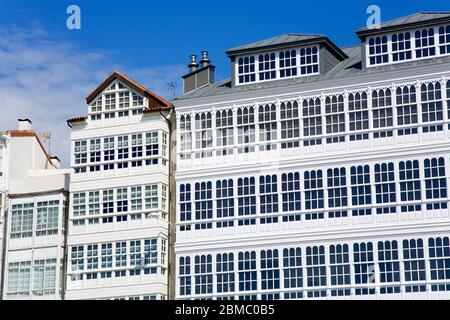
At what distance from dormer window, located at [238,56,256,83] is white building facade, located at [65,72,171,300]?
15.5 ft

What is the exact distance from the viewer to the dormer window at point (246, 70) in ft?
190

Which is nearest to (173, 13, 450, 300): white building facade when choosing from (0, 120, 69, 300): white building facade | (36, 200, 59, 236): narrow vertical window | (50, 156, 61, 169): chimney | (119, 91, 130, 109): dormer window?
(119, 91, 130, 109): dormer window

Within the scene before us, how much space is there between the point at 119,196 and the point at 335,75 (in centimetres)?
1432

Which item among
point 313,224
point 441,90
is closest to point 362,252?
point 313,224

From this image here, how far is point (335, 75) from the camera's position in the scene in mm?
55469

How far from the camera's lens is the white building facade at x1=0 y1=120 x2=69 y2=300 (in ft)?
196

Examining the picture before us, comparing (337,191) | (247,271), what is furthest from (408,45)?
(247,271)

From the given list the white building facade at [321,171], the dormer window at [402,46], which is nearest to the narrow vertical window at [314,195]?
the white building facade at [321,171]

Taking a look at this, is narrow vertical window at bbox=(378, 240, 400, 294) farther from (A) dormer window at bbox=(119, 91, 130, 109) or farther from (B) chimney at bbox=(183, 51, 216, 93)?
(A) dormer window at bbox=(119, 91, 130, 109)

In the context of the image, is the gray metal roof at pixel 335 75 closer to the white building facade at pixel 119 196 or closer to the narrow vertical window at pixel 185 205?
the white building facade at pixel 119 196

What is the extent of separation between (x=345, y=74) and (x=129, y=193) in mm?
14191

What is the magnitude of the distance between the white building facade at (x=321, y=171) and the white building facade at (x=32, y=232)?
26.8ft
